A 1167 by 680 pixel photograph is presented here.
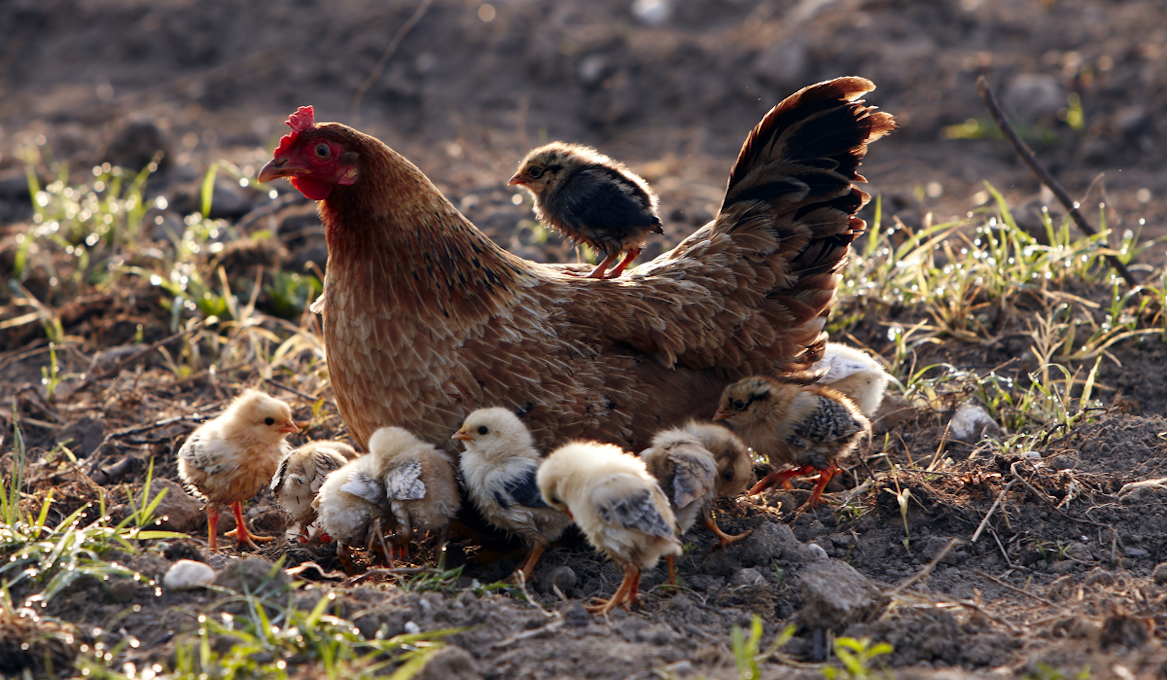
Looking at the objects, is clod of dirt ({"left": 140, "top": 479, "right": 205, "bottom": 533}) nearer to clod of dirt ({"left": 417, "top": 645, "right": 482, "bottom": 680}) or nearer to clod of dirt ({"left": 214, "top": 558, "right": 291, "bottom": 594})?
clod of dirt ({"left": 214, "top": 558, "right": 291, "bottom": 594})

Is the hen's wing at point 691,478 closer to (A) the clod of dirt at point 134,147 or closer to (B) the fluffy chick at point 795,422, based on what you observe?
(B) the fluffy chick at point 795,422

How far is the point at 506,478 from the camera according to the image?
9.75ft

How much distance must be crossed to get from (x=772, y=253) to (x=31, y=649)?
2.79m

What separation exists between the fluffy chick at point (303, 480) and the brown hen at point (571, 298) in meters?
0.17

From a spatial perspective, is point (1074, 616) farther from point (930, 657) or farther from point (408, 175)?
point (408, 175)

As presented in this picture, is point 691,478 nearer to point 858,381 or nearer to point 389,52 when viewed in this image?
point 858,381

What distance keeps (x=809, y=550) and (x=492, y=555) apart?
3.51 feet

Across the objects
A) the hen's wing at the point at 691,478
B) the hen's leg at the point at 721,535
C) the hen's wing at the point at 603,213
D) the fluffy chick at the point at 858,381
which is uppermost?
the hen's wing at the point at 603,213

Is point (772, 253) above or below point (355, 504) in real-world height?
above

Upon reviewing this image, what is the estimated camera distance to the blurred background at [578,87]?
6824mm

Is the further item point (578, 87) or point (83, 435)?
point (578, 87)

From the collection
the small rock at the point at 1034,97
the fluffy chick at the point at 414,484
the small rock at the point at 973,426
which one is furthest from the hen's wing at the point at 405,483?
the small rock at the point at 1034,97

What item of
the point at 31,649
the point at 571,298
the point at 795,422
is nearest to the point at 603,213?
the point at 571,298

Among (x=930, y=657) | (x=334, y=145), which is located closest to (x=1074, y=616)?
(x=930, y=657)
